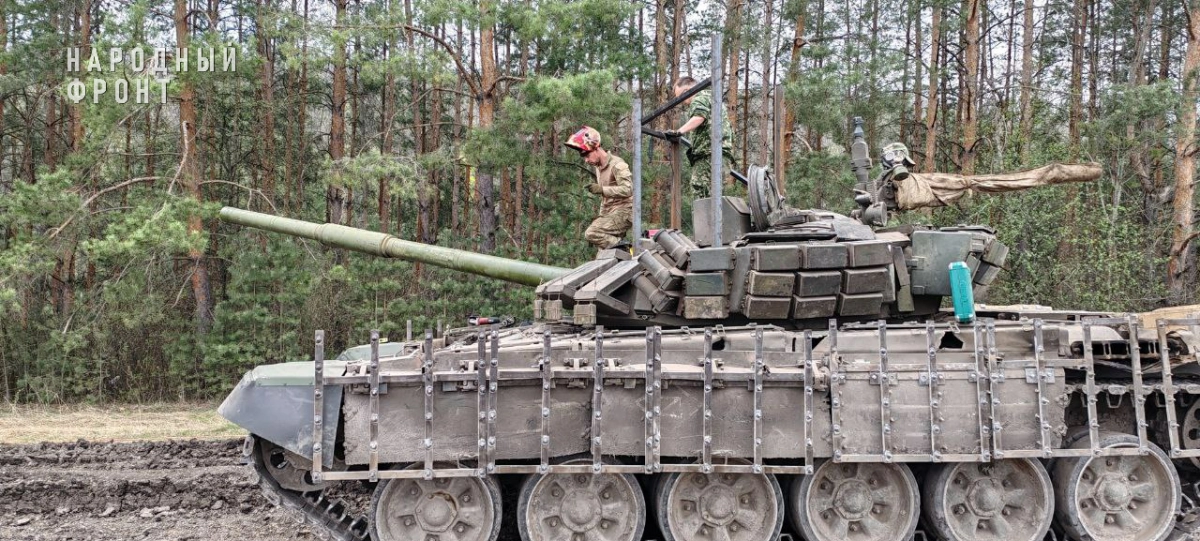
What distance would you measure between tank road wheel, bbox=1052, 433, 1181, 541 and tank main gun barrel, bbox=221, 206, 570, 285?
5142 millimetres

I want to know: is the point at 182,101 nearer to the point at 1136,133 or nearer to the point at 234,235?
the point at 234,235

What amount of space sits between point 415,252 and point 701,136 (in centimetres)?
366

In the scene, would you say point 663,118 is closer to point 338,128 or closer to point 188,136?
point 338,128

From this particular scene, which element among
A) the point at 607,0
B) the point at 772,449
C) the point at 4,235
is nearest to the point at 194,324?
the point at 4,235

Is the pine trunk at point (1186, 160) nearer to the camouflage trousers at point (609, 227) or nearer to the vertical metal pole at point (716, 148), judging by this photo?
the camouflage trousers at point (609, 227)

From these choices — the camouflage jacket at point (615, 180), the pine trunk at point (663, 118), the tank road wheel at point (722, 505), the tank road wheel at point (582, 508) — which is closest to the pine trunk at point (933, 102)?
the pine trunk at point (663, 118)

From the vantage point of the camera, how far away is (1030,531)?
731 cm

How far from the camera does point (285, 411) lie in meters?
6.66

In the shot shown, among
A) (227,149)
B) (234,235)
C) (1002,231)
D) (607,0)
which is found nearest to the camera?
(607,0)

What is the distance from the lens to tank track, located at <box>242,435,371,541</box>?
22.3 ft

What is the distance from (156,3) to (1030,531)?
1951 cm

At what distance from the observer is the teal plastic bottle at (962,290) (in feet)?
23.7

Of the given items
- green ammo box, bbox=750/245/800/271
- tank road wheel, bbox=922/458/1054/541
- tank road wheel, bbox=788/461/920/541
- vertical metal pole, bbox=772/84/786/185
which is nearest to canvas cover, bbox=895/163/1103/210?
vertical metal pole, bbox=772/84/786/185

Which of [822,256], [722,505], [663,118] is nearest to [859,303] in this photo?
[822,256]
